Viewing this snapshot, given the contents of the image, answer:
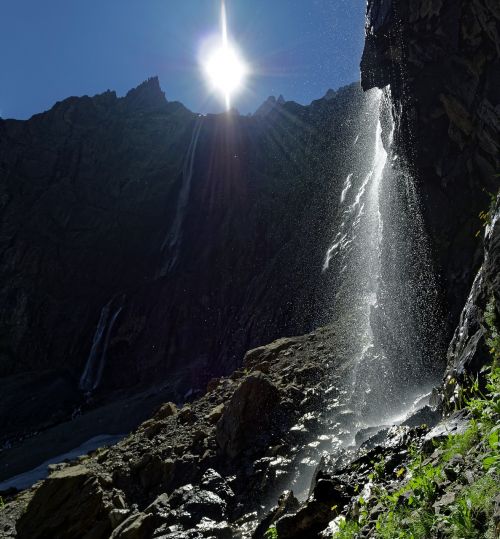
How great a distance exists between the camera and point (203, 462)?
1221cm

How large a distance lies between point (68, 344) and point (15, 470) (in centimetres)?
2731

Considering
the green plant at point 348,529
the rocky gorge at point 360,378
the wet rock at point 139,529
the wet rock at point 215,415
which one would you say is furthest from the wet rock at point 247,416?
the green plant at point 348,529

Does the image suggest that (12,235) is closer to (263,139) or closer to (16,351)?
(16,351)

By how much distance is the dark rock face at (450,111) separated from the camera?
1416cm

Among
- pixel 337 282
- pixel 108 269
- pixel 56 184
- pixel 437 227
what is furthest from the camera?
pixel 56 184

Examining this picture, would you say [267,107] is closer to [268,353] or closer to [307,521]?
[268,353]

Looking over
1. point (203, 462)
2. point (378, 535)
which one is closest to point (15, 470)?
point (203, 462)

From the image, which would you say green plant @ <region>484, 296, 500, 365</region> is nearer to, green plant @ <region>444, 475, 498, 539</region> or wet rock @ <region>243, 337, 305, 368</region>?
green plant @ <region>444, 475, 498, 539</region>

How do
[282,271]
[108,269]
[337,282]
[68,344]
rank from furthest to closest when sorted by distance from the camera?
1. [108,269]
2. [68,344]
3. [282,271]
4. [337,282]

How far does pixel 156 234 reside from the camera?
60.8 metres

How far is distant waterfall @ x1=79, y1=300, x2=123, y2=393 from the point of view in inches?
1802

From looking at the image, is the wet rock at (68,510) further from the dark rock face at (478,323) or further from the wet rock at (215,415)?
the dark rock face at (478,323)

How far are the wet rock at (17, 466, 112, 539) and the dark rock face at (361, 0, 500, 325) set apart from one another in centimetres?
1155

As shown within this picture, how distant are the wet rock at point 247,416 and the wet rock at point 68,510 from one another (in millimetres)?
3386
